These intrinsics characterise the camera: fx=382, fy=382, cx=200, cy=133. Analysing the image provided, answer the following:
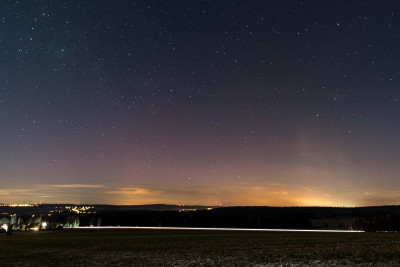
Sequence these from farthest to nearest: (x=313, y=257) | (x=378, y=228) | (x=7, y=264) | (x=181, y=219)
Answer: (x=181, y=219) < (x=378, y=228) < (x=313, y=257) < (x=7, y=264)

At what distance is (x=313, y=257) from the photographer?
28453 mm

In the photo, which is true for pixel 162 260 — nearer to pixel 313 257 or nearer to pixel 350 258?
pixel 313 257

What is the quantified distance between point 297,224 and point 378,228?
71.3m

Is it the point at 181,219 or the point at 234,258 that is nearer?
the point at 234,258

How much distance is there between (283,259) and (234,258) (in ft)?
11.9

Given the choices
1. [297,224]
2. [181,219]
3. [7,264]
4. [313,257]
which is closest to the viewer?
[7,264]

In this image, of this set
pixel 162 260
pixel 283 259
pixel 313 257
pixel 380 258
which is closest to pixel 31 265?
pixel 162 260

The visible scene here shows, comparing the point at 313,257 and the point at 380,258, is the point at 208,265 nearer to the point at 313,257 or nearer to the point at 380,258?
the point at 313,257

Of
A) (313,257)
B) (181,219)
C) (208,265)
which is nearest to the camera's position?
(208,265)

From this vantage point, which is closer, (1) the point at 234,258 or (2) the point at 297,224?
(1) the point at 234,258

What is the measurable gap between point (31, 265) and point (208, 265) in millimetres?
12110

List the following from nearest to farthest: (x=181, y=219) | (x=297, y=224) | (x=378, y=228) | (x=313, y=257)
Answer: (x=313, y=257) → (x=378, y=228) → (x=297, y=224) → (x=181, y=219)

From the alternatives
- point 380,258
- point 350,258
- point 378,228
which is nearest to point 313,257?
point 350,258

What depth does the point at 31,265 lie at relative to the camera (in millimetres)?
26062
